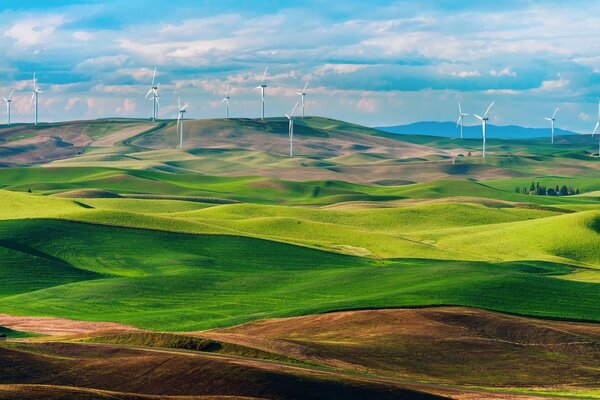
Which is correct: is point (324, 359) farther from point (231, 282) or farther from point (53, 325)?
point (231, 282)

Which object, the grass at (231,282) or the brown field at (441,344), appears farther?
the grass at (231,282)

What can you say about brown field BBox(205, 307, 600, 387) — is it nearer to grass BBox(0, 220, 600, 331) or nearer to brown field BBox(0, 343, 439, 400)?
grass BBox(0, 220, 600, 331)

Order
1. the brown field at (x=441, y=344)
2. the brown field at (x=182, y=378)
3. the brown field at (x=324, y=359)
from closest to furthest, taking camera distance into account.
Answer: the brown field at (x=182, y=378), the brown field at (x=324, y=359), the brown field at (x=441, y=344)

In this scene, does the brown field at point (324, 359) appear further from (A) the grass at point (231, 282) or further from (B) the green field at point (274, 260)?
(B) the green field at point (274, 260)

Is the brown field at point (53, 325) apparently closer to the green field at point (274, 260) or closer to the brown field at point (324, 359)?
the brown field at point (324, 359)

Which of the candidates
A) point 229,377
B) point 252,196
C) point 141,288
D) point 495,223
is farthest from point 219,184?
point 229,377

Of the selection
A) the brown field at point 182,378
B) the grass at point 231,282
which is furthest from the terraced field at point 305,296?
the grass at point 231,282

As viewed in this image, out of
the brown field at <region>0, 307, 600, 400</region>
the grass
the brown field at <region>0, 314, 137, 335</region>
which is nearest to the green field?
the grass

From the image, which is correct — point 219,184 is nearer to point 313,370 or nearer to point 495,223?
point 495,223

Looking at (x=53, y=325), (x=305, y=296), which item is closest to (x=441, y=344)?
(x=305, y=296)

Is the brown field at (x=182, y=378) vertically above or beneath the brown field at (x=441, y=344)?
above

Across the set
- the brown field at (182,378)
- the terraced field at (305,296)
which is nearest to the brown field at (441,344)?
the terraced field at (305,296)

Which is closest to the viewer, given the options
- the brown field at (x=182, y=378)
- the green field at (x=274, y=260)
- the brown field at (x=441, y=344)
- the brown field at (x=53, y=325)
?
the brown field at (x=182, y=378)
